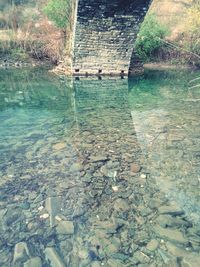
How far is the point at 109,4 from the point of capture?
1028cm

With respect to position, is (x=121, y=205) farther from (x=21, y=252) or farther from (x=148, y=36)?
(x=148, y=36)

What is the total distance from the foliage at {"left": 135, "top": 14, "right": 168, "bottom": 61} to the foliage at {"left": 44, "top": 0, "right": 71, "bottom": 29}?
428 cm

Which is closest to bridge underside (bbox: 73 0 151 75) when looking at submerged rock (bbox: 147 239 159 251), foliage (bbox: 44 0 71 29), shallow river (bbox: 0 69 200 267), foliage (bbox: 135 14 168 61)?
foliage (bbox: 135 14 168 61)

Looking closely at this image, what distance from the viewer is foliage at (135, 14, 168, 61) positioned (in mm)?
16906

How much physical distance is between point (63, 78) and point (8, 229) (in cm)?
1093

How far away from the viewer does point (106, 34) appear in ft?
40.8

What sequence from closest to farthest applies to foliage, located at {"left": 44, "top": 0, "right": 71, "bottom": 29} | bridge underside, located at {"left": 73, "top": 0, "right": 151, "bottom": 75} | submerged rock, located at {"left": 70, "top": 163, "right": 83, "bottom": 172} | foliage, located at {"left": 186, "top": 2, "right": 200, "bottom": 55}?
submerged rock, located at {"left": 70, "top": 163, "right": 83, "bottom": 172} → bridge underside, located at {"left": 73, "top": 0, "right": 151, "bottom": 75} → foliage, located at {"left": 186, "top": 2, "right": 200, "bottom": 55} → foliage, located at {"left": 44, "top": 0, "right": 71, "bottom": 29}

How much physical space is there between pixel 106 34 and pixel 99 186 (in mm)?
9707

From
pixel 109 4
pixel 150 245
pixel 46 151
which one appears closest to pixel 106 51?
pixel 109 4

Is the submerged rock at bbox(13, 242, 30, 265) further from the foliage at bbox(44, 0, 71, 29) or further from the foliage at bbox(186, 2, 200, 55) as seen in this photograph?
the foliage at bbox(186, 2, 200, 55)

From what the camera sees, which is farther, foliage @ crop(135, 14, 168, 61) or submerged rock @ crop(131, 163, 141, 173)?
foliage @ crop(135, 14, 168, 61)

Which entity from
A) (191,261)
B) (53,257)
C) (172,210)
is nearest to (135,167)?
(172,210)

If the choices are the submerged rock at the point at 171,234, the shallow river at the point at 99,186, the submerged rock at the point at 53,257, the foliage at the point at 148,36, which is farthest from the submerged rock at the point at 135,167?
the foliage at the point at 148,36

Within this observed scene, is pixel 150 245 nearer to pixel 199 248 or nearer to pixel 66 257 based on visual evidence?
pixel 199 248
